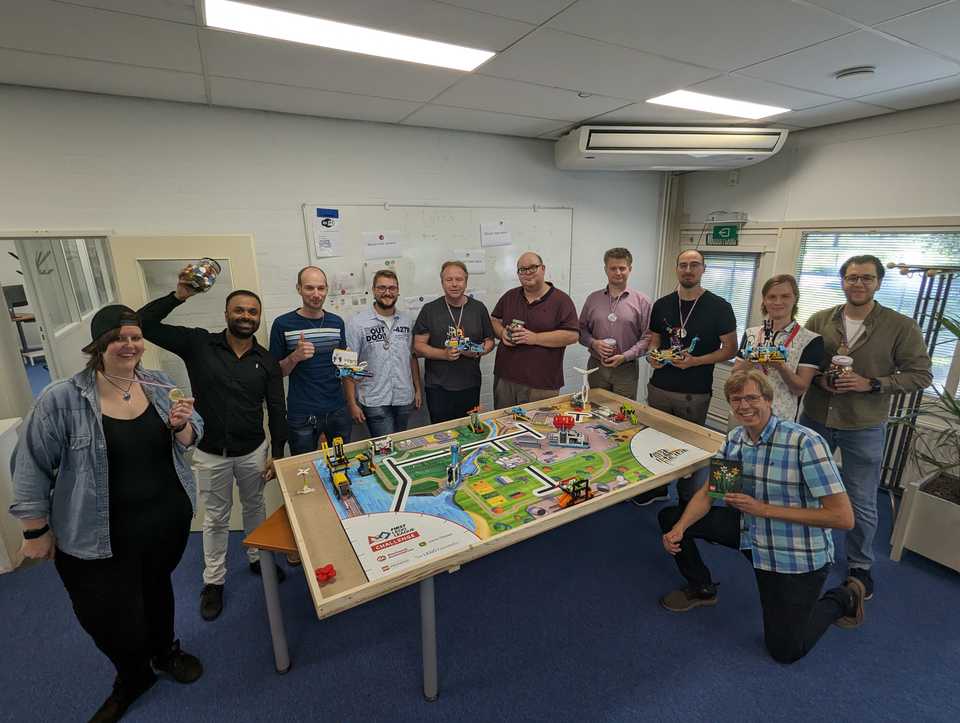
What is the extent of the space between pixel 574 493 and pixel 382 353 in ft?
5.38

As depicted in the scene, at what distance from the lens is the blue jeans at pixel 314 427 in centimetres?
284

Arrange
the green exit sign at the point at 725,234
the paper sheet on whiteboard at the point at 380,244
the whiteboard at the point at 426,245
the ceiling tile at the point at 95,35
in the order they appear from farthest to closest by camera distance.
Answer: the green exit sign at the point at 725,234
the paper sheet on whiteboard at the point at 380,244
the whiteboard at the point at 426,245
the ceiling tile at the point at 95,35

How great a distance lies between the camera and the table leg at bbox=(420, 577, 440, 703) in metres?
1.76

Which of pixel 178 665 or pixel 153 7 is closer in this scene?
pixel 153 7

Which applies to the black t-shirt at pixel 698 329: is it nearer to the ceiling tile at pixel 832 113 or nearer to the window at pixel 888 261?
the window at pixel 888 261

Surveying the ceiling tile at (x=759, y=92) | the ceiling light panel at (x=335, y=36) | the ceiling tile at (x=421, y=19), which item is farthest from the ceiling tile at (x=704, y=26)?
the ceiling light panel at (x=335, y=36)

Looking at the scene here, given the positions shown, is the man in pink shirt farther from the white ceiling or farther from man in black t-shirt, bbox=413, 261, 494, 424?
the white ceiling

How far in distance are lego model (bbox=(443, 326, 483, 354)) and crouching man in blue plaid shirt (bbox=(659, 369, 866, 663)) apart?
154 centimetres

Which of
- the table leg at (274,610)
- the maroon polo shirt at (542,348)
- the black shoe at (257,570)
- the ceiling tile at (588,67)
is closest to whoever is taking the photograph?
the table leg at (274,610)

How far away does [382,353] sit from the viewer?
3.02 metres

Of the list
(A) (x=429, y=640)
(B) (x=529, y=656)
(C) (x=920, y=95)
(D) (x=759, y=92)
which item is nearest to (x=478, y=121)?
(D) (x=759, y=92)

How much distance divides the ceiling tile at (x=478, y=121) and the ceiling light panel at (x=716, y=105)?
33.8 inches

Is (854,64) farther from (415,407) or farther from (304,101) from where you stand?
(415,407)

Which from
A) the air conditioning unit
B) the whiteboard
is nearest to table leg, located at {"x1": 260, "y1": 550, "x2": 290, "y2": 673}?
the whiteboard
